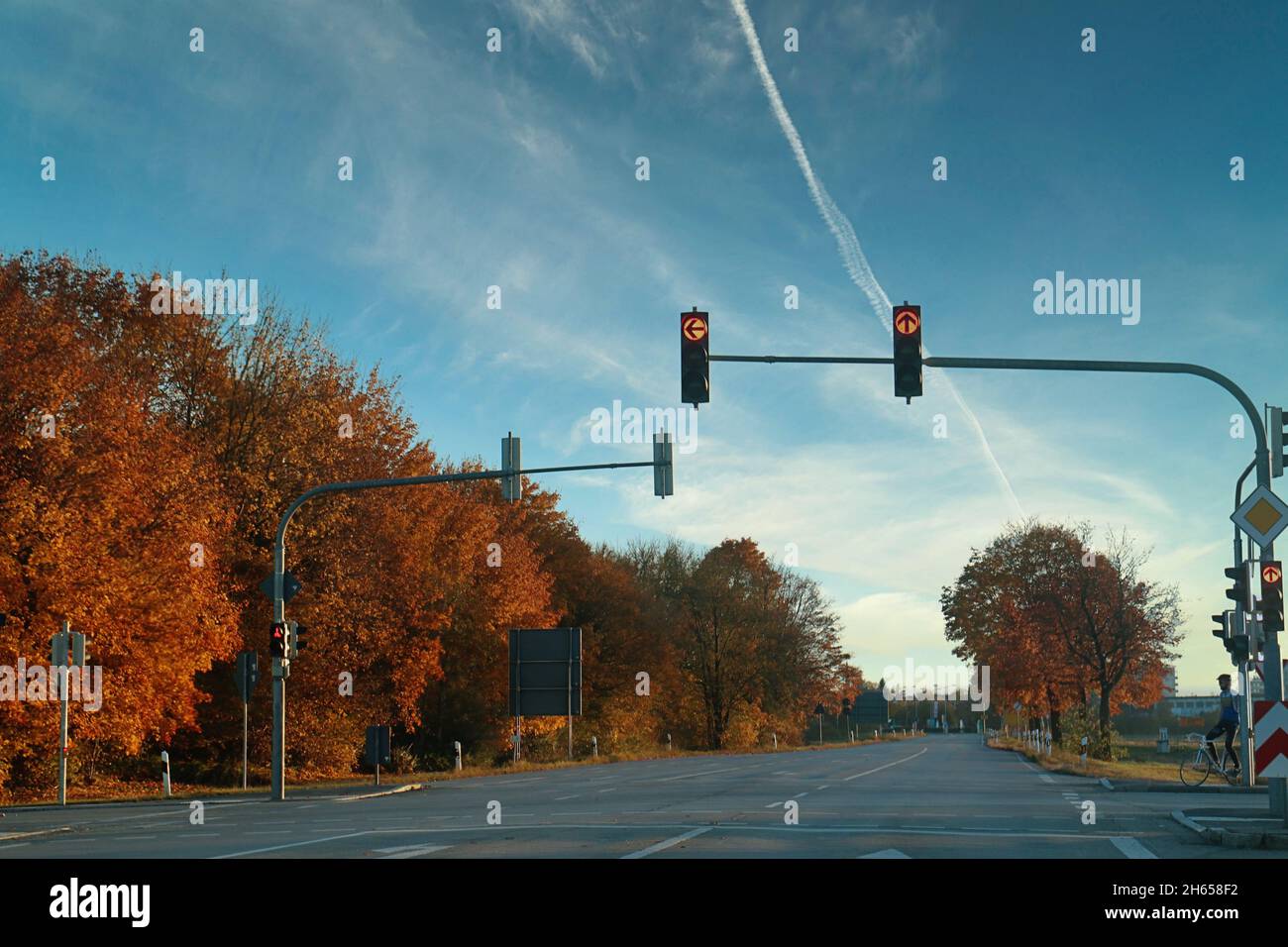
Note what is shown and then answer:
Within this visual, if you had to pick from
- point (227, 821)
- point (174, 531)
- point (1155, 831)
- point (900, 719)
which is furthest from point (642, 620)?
point (900, 719)

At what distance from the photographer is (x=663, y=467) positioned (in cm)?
2466

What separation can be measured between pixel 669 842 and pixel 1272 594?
894 centimetres

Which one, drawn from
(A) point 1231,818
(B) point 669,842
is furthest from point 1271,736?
(B) point 669,842

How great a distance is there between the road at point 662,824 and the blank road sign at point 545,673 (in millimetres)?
13876

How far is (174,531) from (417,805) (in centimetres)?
1289

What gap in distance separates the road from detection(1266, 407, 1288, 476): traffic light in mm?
4688

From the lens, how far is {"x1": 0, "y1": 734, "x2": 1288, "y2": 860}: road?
13.1 meters

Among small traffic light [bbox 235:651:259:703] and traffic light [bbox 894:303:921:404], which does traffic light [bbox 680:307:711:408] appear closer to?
traffic light [bbox 894:303:921:404]

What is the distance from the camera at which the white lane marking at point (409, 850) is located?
42.0ft

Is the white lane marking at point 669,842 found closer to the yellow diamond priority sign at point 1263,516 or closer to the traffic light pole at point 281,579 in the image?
the yellow diamond priority sign at point 1263,516

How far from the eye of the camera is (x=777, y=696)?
76.6m

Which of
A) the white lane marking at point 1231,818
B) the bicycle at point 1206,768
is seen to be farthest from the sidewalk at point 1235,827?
the bicycle at point 1206,768

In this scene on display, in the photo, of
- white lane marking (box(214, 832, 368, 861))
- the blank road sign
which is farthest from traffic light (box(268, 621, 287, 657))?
the blank road sign

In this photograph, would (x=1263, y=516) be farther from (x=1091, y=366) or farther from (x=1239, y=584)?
(x=1239, y=584)
